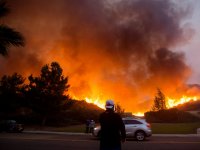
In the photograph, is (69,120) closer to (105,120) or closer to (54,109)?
(54,109)

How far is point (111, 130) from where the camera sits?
20.6ft

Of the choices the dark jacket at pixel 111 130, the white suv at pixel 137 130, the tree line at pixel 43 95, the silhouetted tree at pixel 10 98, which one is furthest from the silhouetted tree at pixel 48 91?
the dark jacket at pixel 111 130

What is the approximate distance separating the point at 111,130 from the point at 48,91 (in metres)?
42.9

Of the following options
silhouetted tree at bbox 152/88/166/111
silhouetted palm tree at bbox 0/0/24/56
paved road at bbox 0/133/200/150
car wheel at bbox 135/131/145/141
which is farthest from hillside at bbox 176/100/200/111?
silhouetted palm tree at bbox 0/0/24/56

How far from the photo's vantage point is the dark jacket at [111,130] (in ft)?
20.3

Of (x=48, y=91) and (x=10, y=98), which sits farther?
(x=10, y=98)

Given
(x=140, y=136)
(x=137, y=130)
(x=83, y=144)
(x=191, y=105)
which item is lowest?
(x=83, y=144)

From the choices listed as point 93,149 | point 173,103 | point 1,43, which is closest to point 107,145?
point 1,43

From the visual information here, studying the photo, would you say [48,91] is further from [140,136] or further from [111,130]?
[111,130]

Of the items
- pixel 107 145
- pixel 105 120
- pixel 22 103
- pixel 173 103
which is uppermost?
pixel 173 103

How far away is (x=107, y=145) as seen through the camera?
6.19 metres

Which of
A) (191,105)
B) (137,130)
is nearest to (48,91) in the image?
(137,130)

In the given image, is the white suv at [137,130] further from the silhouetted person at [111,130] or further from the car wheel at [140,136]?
the silhouetted person at [111,130]

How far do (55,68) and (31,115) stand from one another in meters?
10.3
